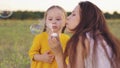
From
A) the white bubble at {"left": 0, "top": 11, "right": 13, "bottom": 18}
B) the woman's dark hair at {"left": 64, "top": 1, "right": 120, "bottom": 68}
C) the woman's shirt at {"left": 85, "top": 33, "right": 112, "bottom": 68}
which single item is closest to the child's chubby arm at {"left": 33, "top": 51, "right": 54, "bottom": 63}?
the woman's dark hair at {"left": 64, "top": 1, "right": 120, "bottom": 68}

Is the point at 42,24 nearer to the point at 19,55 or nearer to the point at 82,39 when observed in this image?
the point at 82,39

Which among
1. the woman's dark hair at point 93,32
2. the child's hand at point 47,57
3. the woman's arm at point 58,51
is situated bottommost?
the child's hand at point 47,57

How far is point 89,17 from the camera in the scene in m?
3.56

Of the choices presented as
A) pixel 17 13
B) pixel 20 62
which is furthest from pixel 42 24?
pixel 17 13

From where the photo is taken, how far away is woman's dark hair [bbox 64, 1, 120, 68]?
3464 millimetres

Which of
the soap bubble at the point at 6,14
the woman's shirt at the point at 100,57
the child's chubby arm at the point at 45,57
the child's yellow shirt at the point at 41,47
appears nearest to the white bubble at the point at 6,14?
the soap bubble at the point at 6,14

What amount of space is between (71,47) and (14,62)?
223 inches

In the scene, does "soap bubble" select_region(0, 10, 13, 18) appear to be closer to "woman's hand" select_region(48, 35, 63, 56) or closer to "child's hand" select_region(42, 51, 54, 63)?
Answer: "child's hand" select_region(42, 51, 54, 63)

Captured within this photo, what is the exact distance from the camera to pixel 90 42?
3443 mm

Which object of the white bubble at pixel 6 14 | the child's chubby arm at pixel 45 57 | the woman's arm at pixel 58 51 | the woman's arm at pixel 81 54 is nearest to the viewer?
the woman's arm at pixel 81 54

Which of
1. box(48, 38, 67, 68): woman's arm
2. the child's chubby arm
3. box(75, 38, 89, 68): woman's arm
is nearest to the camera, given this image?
box(75, 38, 89, 68): woman's arm

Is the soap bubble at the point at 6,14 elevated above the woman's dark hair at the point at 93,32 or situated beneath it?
situated beneath

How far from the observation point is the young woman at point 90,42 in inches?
135

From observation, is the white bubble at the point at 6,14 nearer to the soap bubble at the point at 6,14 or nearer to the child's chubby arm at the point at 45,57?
the soap bubble at the point at 6,14
